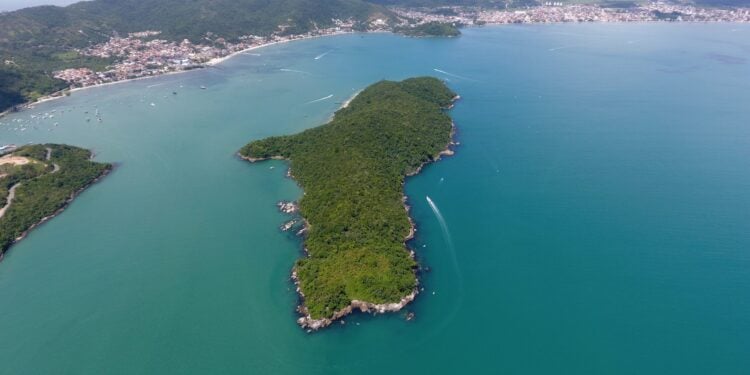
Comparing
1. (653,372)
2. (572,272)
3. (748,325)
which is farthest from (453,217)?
(748,325)

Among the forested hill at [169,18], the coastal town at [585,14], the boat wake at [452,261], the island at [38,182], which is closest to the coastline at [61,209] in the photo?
the island at [38,182]

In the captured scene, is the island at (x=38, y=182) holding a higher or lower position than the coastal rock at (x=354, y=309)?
higher

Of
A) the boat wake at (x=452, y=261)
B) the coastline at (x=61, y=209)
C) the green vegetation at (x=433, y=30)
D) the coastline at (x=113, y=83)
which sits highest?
the green vegetation at (x=433, y=30)

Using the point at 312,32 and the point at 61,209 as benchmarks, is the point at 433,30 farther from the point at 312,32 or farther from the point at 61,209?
the point at 61,209

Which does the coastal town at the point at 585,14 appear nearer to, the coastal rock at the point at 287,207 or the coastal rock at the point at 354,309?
the coastal rock at the point at 287,207

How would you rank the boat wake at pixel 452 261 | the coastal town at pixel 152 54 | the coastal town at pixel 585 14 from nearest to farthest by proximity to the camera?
the boat wake at pixel 452 261, the coastal town at pixel 152 54, the coastal town at pixel 585 14

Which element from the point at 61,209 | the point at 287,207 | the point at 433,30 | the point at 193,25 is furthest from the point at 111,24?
the point at 287,207
